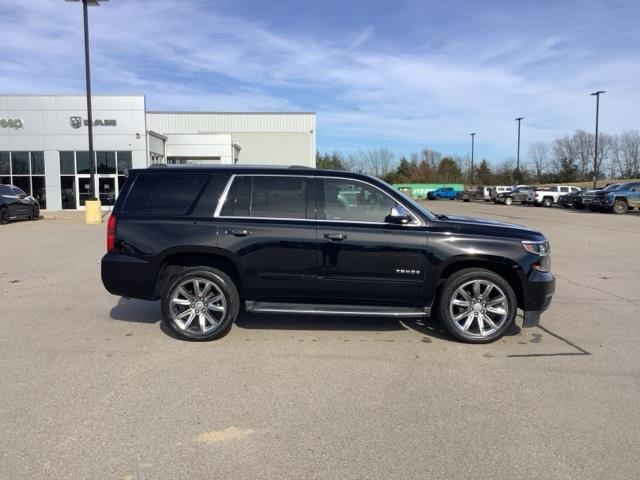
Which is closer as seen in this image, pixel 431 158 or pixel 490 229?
pixel 490 229

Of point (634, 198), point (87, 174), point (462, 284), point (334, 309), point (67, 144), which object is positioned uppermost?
point (67, 144)

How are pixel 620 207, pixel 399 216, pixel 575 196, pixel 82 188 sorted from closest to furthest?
pixel 399 216 → pixel 620 207 → pixel 82 188 → pixel 575 196

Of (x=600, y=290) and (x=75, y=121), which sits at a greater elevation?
(x=75, y=121)

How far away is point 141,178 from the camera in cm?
588

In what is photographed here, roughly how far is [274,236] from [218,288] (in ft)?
2.67

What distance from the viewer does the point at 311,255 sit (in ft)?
18.2

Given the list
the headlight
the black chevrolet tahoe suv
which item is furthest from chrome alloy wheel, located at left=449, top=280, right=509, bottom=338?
the headlight

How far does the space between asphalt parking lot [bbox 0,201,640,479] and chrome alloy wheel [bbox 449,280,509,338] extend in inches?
9.2

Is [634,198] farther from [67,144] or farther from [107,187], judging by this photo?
[67,144]

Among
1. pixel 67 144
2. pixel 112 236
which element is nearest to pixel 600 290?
pixel 112 236

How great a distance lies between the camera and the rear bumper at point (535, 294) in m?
5.55

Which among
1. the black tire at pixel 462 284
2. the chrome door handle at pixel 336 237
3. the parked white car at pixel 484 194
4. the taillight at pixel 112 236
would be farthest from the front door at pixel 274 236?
the parked white car at pixel 484 194

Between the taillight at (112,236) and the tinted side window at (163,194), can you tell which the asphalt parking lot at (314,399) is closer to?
the taillight at (112,236)

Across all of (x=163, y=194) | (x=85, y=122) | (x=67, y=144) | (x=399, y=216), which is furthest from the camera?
(x=67, y=144)
